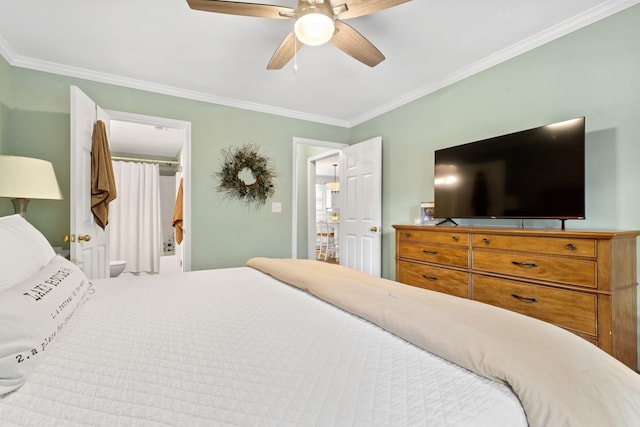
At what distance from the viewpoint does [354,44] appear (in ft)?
6.35

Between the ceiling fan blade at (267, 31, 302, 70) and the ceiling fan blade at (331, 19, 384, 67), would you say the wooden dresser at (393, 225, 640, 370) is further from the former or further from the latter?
the ceiling fan blade at (267, 31, 302, 70)

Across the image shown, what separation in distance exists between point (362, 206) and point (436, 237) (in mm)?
1446

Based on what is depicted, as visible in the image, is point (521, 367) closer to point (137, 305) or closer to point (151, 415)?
point (151, 415)

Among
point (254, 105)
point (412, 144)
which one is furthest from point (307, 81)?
point (412, 144)

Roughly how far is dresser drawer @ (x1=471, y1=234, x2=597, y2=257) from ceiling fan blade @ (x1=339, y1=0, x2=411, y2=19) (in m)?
1.57

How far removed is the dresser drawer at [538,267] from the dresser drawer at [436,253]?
0.10 metres

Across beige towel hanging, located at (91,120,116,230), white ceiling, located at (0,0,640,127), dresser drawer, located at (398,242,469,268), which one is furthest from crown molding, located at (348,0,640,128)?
beige towel hanging, located at (91,120,116,230)

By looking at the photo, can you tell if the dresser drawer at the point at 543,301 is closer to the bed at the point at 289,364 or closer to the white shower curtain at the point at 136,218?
the bed at the point at 289,364

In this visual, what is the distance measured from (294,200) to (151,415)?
3.34 meters

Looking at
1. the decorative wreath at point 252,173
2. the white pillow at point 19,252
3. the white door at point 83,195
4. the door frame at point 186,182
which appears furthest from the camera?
the decorative wreath at point 252,173

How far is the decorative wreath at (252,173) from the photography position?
347 cm

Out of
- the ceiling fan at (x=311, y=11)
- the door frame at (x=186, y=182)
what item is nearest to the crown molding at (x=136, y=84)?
the door frame at (x=186, y=182)

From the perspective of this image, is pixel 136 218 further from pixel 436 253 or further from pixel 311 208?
pixel 436 253

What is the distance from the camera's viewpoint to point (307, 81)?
9.78ft
